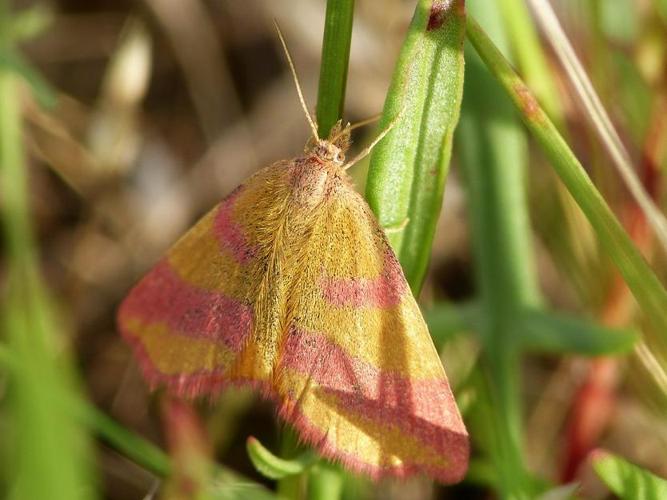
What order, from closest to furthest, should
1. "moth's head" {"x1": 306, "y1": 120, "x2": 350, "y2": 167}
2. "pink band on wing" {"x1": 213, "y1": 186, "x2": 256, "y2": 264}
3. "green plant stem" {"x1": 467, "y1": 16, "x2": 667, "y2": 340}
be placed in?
"green plant stem" {"x1": 467, "y1": 16, "x2": 667, "y2": 340} < "moth's head" {"x1": 306, "y1": 120, "x2": 350, "y2": 167} < "pink band on wing" {"x1": 213, "y1": 186, "x2": 256, "y2": 264}

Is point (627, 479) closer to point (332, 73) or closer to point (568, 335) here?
point (568, 335)

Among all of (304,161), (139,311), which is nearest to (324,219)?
(304,161)

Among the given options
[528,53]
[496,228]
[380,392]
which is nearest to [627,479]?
[380,392]

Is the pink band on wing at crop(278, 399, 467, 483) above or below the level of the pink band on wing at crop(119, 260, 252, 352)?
below

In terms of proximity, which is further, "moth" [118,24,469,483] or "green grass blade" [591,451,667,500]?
"moth" [118,24,469,483]

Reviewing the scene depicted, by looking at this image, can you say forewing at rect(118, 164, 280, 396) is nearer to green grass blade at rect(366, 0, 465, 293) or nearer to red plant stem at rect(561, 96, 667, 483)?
green grass blade at rect(366, 0, 465, 293)

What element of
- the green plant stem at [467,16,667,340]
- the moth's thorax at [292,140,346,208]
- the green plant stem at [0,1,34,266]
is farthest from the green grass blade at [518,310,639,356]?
the green plant stem at [0,1,34,266]

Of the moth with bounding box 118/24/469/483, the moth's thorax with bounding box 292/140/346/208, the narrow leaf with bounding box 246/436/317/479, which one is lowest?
the narrow leaf with bounding box 246/436/317/479
